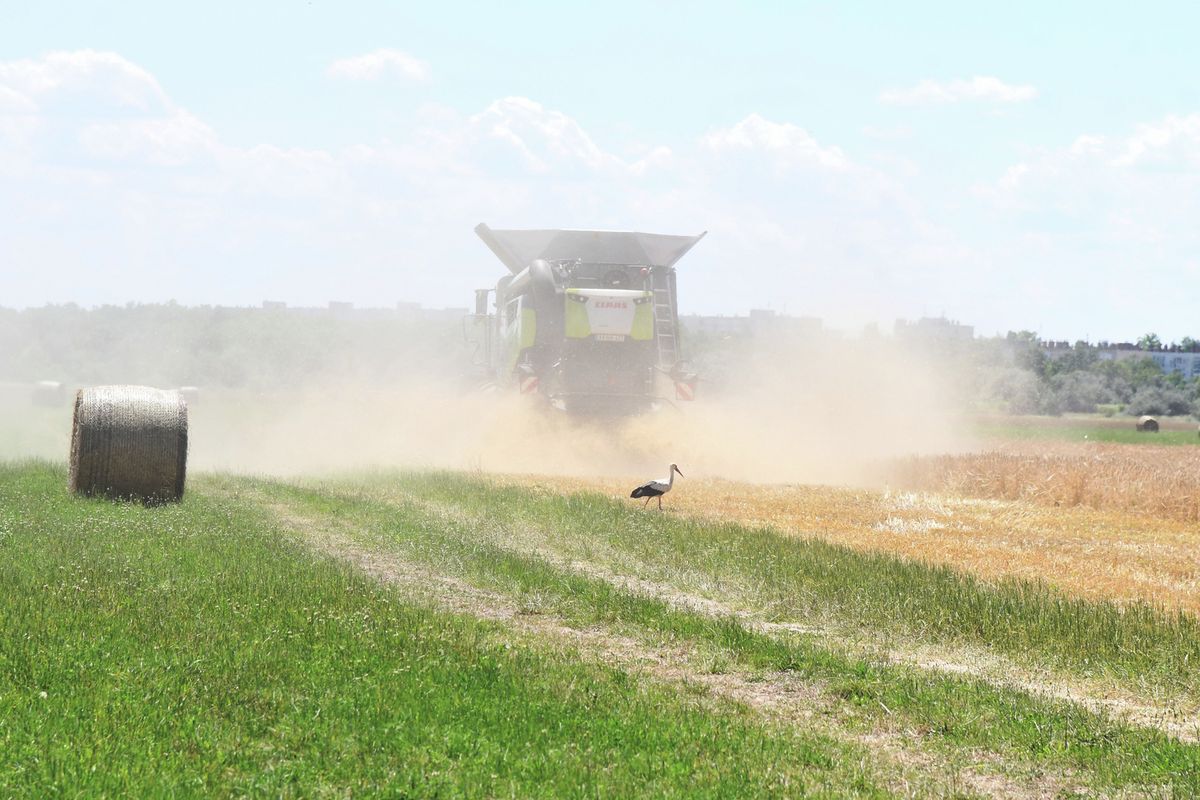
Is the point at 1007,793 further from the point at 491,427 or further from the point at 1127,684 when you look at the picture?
the point at 491,427

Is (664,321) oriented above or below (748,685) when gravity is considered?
above

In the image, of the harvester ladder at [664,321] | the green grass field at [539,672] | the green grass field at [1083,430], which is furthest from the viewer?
the green grass field at [1083,430]

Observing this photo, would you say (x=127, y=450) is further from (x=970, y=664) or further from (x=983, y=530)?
(x=970, y=664)

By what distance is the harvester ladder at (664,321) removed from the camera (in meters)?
28.3

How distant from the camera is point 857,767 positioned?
21.7 feet

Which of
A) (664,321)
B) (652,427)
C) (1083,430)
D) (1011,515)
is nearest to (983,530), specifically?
(1011,515)

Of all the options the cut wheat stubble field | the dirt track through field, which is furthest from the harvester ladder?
the cut wheat stubble field

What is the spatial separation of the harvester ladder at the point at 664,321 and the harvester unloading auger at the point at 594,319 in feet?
0.07

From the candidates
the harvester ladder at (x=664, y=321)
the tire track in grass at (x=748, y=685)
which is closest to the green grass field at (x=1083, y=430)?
the harvester ladder at (x=664, y=321)

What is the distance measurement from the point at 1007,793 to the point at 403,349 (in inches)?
1585

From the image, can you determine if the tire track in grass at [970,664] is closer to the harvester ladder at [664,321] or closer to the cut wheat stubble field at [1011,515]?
the cut wheat stubble field at [1011,515]

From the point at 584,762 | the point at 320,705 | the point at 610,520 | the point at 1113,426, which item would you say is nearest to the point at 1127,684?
the point at 584,762

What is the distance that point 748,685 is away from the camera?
8578 millimetres

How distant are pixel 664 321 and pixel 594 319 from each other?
1.88 metres
